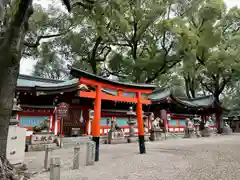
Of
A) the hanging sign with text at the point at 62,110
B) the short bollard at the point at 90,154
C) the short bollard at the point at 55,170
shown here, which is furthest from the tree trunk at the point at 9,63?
the hanging sign with text at the point at 62,110

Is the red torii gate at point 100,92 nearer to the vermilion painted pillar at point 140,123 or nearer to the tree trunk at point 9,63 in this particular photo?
the vermilion painted pillar at point 140,123

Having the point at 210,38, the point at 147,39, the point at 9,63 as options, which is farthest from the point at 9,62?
the point at 210,38

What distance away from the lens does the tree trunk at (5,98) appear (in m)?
4.57

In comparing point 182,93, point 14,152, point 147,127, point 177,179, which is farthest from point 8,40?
point 182,93

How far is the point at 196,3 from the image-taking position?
20047mm

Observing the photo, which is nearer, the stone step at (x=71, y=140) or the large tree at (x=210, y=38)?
the stone step at (x=71, y=140)

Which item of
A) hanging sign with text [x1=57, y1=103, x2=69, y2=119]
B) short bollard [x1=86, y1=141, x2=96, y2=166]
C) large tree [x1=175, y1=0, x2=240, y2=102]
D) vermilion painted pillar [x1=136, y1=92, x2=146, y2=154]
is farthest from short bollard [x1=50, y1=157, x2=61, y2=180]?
large tree [x1=175, y1=0, x2=240, y2=102]

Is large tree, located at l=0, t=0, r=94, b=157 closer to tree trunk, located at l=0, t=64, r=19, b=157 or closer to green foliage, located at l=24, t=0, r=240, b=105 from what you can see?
tree trunk, located at l=0, t=64, r=19, b=157

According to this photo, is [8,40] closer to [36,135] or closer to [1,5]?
[1,5]

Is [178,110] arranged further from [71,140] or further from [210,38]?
[71,140]

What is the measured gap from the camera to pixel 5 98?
15.3ft

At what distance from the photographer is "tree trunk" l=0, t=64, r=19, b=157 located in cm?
457

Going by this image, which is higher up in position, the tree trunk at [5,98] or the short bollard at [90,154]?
the tree trunk at [5,98]

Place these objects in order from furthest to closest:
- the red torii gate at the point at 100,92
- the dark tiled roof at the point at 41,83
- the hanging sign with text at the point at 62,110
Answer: the hanging sign with text at the point at 62,110 < the dark tiled roof at the point at 41,83 < the red torii gate at the point at 100,92
